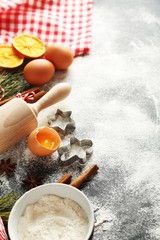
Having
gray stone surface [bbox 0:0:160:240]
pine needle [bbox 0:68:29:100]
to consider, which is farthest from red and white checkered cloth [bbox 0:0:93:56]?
pine needle [bbox 0:68:29:100]

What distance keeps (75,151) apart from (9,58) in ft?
1.52

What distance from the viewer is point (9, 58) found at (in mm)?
1675

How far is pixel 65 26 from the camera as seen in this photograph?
188 cm

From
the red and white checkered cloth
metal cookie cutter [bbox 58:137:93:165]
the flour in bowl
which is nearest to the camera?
the flour in bowl

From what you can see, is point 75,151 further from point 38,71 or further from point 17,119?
point 38,71

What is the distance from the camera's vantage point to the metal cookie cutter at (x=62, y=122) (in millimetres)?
1470

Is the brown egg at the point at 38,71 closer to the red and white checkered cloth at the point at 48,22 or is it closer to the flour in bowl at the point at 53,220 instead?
the red and white checkered cloth at the point at 48,22

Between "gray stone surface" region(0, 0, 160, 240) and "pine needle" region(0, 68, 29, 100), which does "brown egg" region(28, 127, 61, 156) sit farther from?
"pine needle" region(0, 68, 29, 100)

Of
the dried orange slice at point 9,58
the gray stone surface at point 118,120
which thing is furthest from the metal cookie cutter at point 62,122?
the dried orange slice at point 9,58

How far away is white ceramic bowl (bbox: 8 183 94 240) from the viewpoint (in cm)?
115

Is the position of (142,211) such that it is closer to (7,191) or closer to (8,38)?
(7,191)

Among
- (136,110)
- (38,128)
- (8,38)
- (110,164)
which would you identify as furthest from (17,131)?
(8,38)

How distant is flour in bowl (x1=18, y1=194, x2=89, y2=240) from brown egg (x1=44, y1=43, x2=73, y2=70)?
0.58 meters

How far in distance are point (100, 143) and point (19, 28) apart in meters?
0.65
